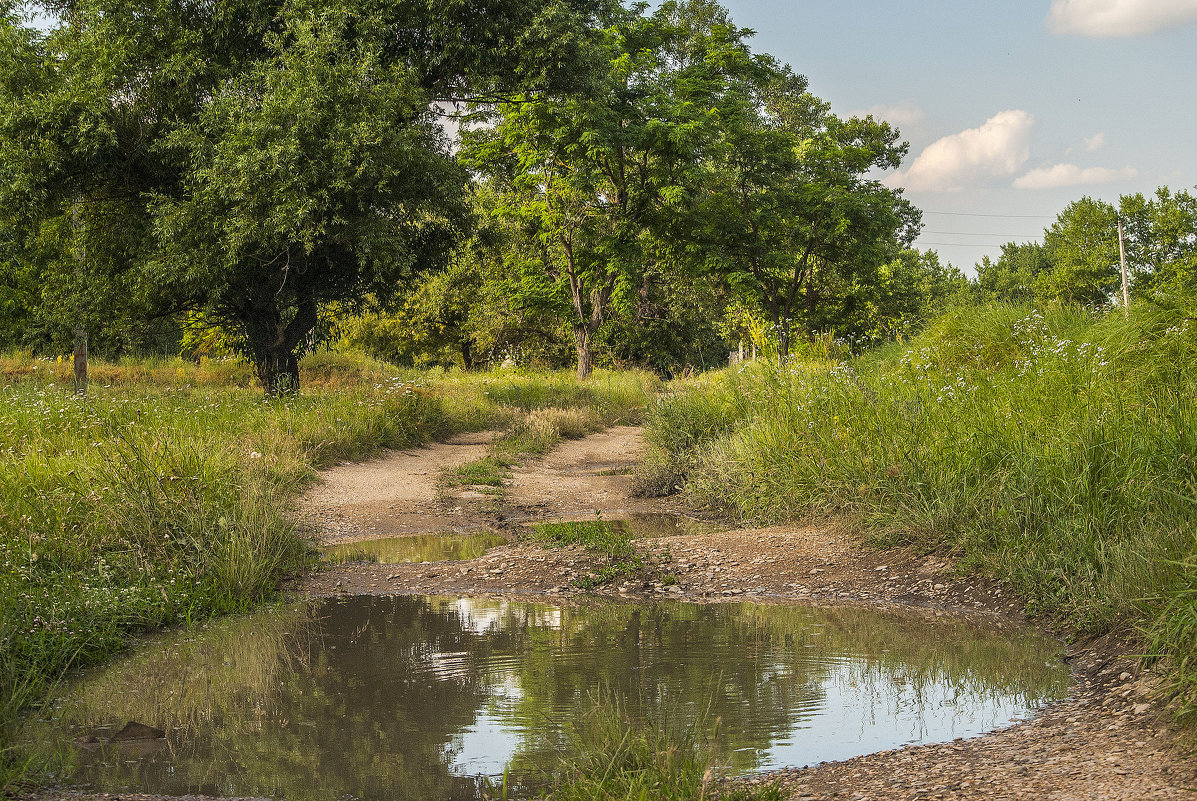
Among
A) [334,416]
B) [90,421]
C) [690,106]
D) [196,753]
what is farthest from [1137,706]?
[690,106]

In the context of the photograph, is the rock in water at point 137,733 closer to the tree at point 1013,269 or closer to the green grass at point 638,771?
the green grass at point 638,771

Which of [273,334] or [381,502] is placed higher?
[273,334]

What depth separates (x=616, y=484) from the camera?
12.9 m

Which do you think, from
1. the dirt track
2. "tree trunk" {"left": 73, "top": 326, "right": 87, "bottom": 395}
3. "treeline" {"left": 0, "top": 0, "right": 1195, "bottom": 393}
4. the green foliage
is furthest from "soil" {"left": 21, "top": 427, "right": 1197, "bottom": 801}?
the green foliage

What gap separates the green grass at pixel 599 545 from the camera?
7.33 metres

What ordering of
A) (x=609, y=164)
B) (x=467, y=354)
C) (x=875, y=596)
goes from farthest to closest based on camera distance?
(x=467, y=354) < (x=609, y=164) < (x=875, y=596)

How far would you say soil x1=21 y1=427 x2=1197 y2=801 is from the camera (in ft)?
11.2

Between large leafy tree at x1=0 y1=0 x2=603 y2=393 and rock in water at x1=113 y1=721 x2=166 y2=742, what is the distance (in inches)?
452

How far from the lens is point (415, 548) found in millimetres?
9008

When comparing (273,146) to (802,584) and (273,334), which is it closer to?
(273,334)

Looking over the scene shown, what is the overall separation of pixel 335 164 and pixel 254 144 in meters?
1.33

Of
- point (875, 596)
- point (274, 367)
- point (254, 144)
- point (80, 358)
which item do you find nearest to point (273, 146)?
point (254, 144)

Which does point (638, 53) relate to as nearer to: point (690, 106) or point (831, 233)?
point (690, 106)

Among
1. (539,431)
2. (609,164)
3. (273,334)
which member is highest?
(609,164)
